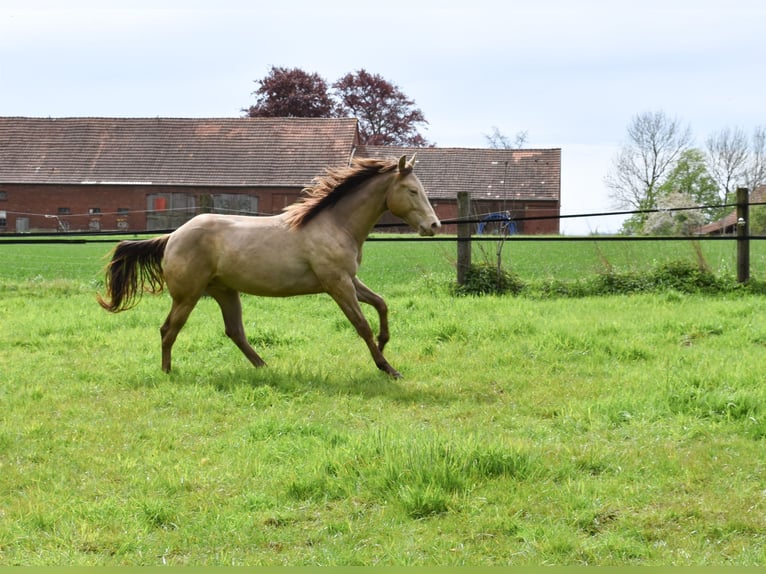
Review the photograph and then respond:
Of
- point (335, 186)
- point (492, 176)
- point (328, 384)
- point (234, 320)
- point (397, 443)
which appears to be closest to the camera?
point (397, 443)

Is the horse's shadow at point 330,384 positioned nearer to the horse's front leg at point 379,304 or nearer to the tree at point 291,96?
the horse's front leg at point 379,304

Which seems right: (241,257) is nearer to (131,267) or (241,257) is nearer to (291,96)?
(131,267)

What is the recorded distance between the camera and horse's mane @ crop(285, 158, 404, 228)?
297 inches

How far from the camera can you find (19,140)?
45281mm

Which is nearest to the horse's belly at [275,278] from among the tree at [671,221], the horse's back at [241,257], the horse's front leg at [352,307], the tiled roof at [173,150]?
the horse's back at [241,257]

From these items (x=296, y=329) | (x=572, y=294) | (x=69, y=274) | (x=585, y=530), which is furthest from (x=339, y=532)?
(x=69, y=274)

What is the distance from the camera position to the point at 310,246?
741 cm

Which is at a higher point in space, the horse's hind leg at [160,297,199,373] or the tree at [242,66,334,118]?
the tree at [242,66,334,118]

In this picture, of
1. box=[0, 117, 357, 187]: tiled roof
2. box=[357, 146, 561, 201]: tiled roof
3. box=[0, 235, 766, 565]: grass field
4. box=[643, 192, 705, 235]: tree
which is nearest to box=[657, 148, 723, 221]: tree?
box=[357, 146, 561, 201]: tiled roof

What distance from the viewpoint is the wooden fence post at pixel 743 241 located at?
12164mm

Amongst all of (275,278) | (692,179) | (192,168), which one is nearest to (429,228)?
(275,278)

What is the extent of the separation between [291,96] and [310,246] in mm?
52861

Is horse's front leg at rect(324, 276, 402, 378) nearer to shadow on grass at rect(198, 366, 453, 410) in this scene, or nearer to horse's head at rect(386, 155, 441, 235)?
shadow on grass at rect(198, 366, 453, 410)

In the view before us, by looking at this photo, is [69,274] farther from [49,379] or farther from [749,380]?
[749,380]
